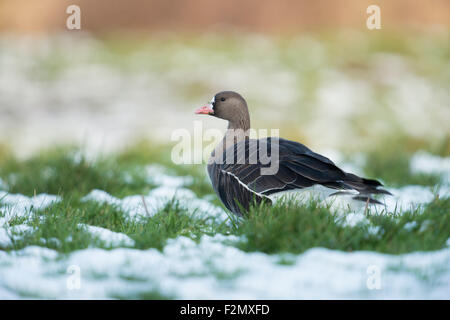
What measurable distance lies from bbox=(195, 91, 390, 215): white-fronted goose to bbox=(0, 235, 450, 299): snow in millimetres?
693

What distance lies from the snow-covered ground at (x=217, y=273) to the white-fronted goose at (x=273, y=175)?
0.42 meters

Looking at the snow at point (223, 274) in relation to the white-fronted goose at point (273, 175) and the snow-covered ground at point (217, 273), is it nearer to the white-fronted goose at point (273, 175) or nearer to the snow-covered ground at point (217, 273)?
the snow-covered ground at point (217, 273)

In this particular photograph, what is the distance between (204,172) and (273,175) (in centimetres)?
270

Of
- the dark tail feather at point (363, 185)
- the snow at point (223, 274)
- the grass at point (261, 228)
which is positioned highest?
the dark tail feather at point (363, 185)

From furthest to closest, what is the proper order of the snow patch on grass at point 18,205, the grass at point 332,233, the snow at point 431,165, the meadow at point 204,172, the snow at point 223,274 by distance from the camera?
1. the snow at point 431,165
2. the snow patch on grass at point 18,205
3. the grass at point 332,233
4. the meadow at point 204,172
5. the snow at point 223,274

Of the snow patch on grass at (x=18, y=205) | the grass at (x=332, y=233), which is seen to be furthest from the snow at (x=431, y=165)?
the snow patch on grass at (x=18, y=205)

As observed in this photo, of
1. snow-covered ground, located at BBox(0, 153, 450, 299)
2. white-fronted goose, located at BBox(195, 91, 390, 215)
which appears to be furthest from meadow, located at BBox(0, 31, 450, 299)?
white-fronted goose, located at BBox(195, 91, 390, 215)

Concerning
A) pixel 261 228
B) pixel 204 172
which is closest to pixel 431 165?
pixel 204 172

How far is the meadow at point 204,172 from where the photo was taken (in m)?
2.55

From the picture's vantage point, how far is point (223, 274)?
100 inches

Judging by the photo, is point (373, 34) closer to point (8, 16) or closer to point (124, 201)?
point (8, 16)

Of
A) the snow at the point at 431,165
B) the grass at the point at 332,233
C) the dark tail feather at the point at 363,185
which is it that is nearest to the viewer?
the grass at the point at 332,233
